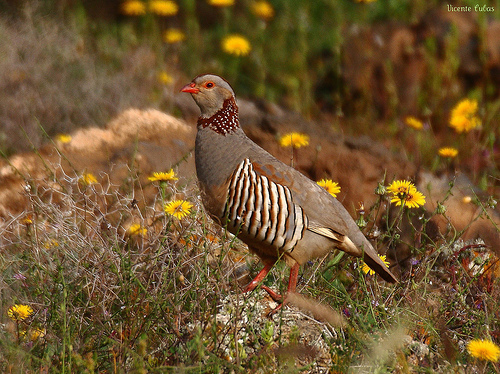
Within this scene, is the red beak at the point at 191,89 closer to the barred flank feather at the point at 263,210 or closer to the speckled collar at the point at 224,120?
the speckled collar at the point at 224,120

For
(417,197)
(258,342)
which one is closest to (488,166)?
(417,197)

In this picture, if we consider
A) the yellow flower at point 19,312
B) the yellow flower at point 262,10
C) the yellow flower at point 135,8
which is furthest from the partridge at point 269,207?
the yellow flower at point 262,10

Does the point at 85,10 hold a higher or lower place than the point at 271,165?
lower

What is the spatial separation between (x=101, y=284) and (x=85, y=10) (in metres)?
7.67

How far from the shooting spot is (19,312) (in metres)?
3.39

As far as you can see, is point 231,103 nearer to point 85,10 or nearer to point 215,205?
point 215,205

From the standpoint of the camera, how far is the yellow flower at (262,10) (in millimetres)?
10156

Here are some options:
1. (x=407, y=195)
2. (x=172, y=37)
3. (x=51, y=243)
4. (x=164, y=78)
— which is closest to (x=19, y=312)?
(x=51, y=243)

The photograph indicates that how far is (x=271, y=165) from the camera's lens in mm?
4254

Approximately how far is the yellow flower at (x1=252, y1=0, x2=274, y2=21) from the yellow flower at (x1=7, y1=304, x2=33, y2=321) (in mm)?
7501

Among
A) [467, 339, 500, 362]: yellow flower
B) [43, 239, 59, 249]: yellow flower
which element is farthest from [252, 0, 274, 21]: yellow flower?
[467, 339, 500, 362]: yellow flower

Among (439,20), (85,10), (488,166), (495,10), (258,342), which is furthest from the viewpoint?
(85,10)

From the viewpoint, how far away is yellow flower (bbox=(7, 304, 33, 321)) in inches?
132

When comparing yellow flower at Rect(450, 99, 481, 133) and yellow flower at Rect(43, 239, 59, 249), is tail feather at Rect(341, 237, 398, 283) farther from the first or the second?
yellow flower at Rect(450, 99, 481, 133)
